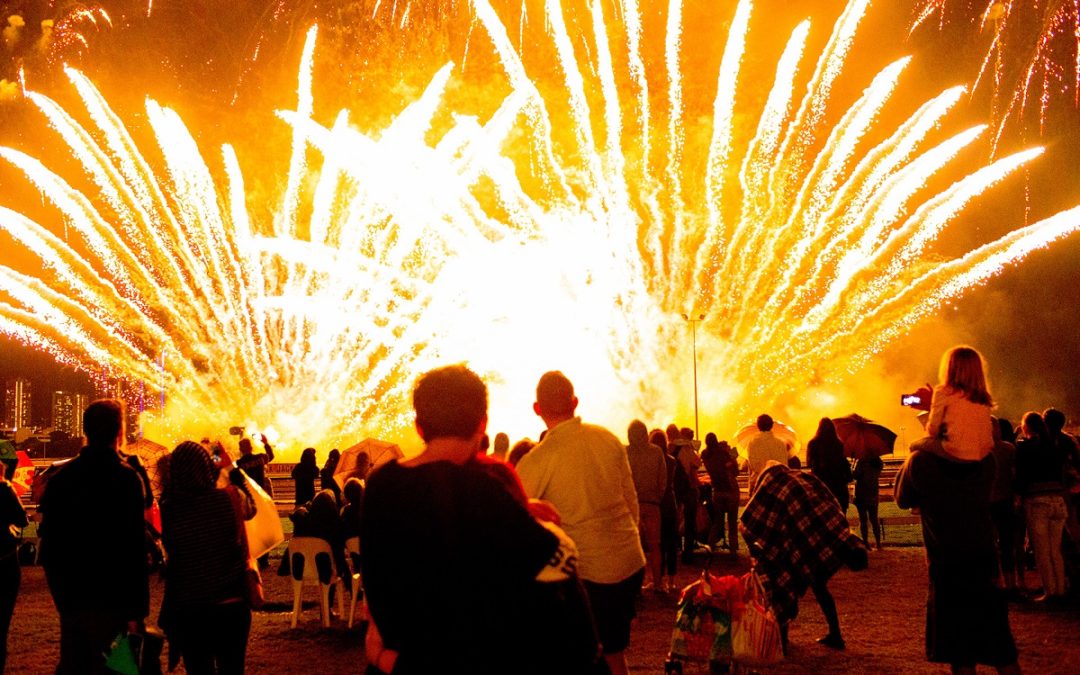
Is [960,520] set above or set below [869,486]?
above

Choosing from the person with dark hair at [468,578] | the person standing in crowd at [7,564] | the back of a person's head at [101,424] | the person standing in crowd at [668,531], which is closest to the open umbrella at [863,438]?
the person standing in crowd at [668,531]

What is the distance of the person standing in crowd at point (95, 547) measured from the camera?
526 centimetres

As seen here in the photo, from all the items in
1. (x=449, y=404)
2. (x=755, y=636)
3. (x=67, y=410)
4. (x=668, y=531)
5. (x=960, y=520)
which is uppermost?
(x=67, y=410)

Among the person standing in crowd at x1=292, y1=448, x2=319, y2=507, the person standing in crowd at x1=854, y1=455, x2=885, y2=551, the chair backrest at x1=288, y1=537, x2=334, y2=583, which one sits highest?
the person standing in crowd at x1=292, y1=448, x2=319, y2=507

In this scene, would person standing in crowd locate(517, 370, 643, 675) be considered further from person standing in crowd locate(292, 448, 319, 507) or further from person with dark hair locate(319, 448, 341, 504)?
person standing in crowd locate(292, 448, 319, 507)

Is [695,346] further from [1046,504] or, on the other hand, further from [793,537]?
[793,537]

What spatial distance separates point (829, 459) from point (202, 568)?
372 inches

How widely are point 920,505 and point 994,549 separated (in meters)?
0.43

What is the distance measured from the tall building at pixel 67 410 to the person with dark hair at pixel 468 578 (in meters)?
59.4

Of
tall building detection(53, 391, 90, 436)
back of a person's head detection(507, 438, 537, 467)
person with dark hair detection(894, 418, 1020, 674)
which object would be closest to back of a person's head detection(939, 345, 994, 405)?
person with dark hair detection(894, 418, 1020, 674)

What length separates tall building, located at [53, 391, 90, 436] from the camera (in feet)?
188

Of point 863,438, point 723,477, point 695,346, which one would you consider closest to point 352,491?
point 723,477

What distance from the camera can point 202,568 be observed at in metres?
5.55

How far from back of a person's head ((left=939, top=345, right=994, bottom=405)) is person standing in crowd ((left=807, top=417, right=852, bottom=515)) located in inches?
297
